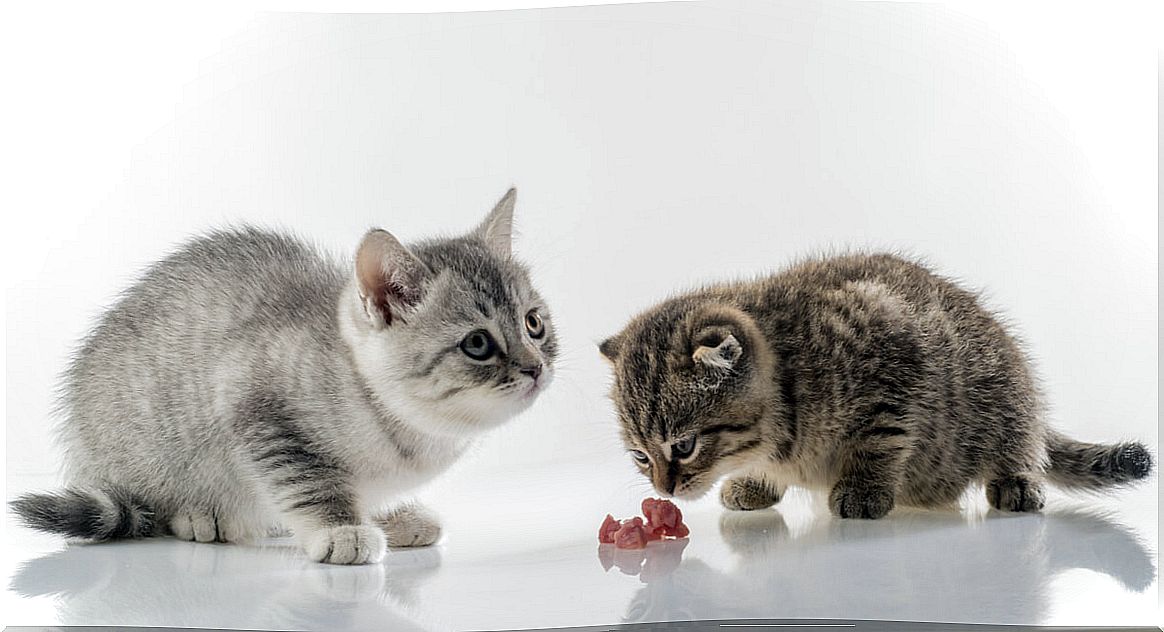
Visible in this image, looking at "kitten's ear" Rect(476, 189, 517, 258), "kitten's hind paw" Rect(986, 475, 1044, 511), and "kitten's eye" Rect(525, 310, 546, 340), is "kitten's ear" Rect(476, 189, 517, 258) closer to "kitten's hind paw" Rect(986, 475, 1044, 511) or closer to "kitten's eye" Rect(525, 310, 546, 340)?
"kitten's eye" Rect(525, 310, 546, 340)

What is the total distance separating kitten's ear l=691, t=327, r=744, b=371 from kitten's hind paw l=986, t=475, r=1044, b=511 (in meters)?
0.60

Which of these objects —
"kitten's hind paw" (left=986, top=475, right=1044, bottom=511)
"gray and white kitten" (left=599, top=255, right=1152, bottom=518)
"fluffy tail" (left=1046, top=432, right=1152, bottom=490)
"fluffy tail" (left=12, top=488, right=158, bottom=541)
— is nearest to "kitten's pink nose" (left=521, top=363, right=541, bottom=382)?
"gray and white kitten" (left=599, top=255, right=1152, bottom=518)

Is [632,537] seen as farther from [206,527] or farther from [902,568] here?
[206,527]

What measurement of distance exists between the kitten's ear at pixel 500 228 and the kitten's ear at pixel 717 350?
1.33ft

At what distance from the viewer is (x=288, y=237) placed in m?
2.69

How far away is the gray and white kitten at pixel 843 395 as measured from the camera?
7.96ft

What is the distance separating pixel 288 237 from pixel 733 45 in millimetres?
1140

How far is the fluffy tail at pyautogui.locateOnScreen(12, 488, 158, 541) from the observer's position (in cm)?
246

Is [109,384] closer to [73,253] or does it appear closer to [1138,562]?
[73,253]

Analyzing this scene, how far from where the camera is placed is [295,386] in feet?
7.89

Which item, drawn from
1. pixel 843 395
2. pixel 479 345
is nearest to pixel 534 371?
pixel 479 345

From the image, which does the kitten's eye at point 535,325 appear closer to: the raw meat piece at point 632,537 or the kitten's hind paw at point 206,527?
the raw meat piece at point 632,537

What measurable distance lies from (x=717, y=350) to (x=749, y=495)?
0.50 metres

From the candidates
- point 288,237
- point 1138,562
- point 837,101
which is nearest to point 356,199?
point 288,237
